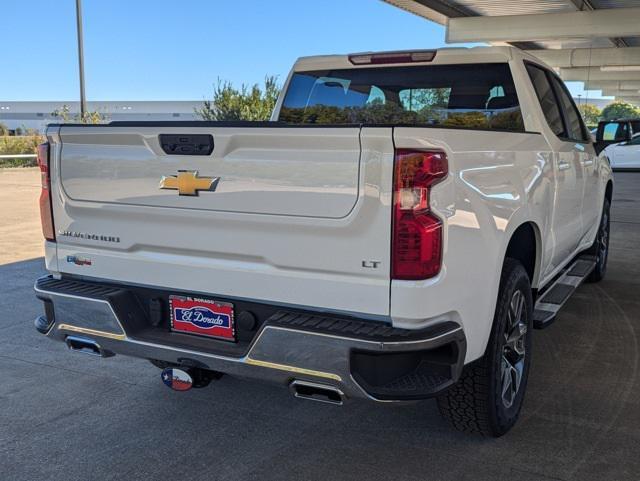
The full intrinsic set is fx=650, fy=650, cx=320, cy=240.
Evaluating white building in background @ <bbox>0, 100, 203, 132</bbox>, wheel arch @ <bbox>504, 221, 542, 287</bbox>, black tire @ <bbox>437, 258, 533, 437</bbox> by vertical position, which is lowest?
black tire @ <bbox>437, 258, 533, 437</bbox>

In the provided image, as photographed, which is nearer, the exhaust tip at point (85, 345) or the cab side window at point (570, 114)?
the exhaust tip at point (85, 345)

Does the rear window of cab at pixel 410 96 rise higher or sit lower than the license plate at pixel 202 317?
higher

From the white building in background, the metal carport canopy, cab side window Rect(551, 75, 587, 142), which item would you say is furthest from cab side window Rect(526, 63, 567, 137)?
the white building in background

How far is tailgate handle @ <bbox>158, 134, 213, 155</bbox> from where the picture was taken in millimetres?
2875

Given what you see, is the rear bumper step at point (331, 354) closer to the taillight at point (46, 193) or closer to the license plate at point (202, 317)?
the license plate at point (202, 317)

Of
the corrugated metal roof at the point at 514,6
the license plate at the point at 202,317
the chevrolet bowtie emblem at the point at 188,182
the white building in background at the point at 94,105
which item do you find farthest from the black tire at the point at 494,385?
the white building in background at the point at 94,105

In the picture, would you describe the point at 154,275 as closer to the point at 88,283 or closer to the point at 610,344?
the point at 88,283

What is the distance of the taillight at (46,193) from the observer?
131 inches

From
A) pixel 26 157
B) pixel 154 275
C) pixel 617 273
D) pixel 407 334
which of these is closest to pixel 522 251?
pixel 407 334

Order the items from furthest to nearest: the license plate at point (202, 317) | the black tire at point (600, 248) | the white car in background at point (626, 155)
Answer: the white car in background at point (626, 155), the black tire at point (600, 248), the license plate at point (202, 317)

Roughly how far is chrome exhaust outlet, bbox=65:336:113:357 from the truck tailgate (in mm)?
333

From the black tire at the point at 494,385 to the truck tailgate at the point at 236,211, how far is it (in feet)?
2.66

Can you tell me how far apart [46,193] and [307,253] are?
1.53 metres

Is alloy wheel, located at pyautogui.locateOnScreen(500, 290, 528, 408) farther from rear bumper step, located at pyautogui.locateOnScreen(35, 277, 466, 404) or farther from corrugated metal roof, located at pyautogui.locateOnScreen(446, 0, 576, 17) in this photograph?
corrugated metal roof, located at pyautogui.locateOnScreen(446, 0, 576, 17)
